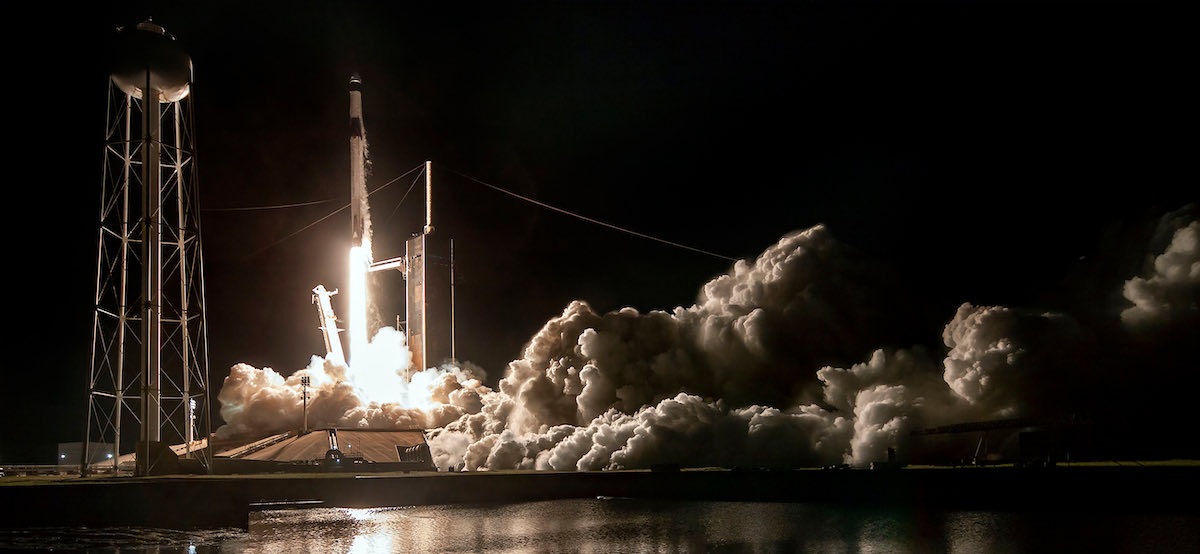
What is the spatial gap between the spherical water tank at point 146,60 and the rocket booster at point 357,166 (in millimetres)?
37221

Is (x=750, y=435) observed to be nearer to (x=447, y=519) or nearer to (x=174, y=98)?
(x=447, y=519)

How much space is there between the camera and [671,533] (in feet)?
115

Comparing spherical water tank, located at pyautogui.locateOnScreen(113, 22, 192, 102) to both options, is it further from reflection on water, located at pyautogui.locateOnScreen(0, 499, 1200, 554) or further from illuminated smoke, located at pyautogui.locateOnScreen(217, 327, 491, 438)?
illuminated smoke, located at pyautogui.locateOnScreen(217, 327, 491, 438)

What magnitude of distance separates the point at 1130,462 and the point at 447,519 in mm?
29996

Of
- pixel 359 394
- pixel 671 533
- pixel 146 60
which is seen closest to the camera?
pixel 671 533

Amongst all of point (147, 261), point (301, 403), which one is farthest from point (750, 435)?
point (301, 403)

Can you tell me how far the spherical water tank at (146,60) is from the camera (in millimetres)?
51156

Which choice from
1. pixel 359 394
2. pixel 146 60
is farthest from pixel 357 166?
pixel 146 60

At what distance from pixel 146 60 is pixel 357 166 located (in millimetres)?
39620

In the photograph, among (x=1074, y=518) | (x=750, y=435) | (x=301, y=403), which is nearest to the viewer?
(x=1074, y=518)

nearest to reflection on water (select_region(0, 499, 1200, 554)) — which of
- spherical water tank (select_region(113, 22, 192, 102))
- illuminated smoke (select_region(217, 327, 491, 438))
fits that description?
spherical water tank (select_region(113, 22, 192, 102))

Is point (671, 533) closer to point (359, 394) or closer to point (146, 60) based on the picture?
point (146, 60)

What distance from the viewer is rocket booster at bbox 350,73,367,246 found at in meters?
89.8

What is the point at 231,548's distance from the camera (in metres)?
32.2
